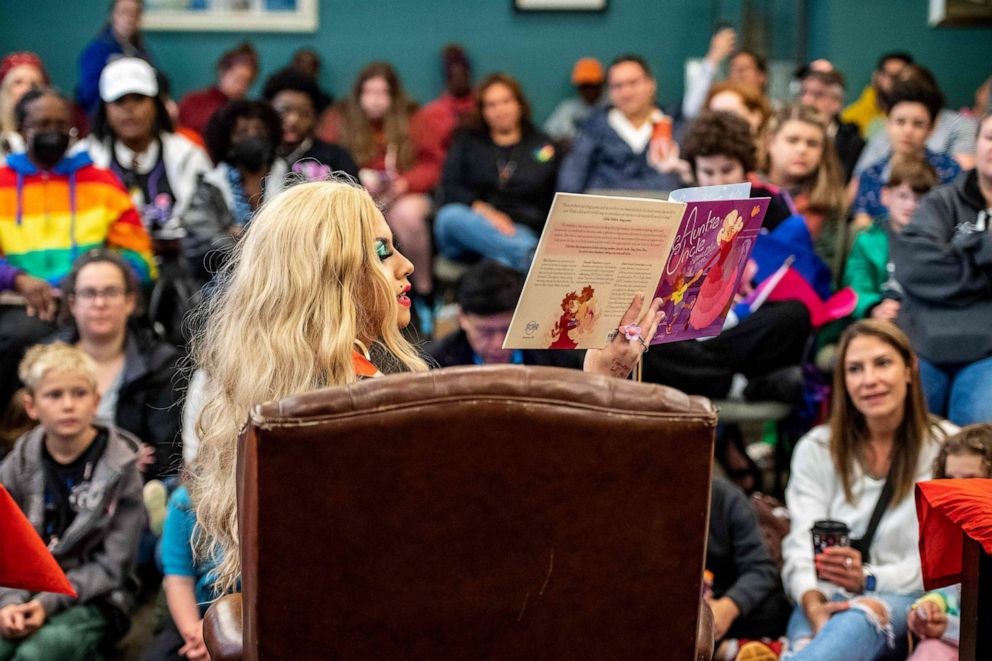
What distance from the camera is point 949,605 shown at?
2.91 metres

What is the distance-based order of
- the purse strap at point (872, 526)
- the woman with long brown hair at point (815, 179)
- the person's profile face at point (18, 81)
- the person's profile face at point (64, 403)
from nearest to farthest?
1. the purse strap at point (872, 526)
2. the person's profile face at point (64, 403)
3. the woman with long brown hair at point (815, 179)
4. the person's profile face at point (18, 81)

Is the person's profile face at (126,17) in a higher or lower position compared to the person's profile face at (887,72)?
higher

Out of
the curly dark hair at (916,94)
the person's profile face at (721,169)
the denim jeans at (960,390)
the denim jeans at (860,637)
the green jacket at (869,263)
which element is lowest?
the denim jeans at (860,637)

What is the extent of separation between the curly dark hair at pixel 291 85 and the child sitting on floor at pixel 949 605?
3551 millimetres

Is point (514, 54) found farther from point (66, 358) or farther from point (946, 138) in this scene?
point (66, 358)

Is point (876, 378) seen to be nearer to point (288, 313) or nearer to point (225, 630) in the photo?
point (288, 313)

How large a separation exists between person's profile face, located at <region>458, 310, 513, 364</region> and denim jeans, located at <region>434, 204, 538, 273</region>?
1.32 m

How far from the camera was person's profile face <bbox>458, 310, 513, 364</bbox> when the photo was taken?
367cm

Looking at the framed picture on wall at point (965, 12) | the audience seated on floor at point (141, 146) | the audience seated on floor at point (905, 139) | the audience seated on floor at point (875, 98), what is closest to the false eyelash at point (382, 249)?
the audience seated on floor at point (905, 139)

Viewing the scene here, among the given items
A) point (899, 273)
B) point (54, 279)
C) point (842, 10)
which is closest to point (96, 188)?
point (54, 279)

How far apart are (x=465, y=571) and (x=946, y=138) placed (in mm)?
Result: 4424

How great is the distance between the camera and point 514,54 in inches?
301

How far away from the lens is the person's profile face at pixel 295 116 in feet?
17.7

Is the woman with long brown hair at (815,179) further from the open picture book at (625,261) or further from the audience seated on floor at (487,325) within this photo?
the open picture book at (625,261)
